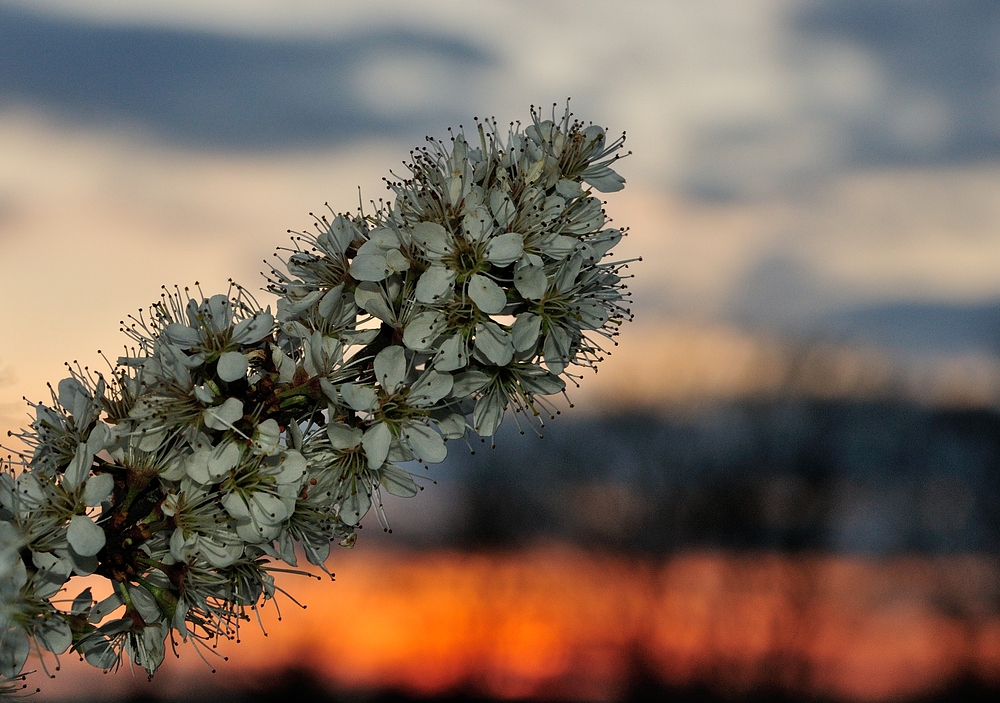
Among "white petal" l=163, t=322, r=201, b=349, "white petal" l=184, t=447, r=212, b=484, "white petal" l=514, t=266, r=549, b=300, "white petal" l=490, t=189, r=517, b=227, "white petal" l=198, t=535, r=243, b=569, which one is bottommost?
"white petal" l=198, t=535, r=243, b=569

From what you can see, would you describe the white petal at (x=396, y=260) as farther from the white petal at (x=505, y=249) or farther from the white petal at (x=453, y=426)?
the white petal at (x=453, y=426)

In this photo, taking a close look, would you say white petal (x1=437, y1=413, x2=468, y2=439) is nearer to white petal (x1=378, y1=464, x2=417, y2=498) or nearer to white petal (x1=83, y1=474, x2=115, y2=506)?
white petal (x1=378, y1=464, x2=417, y2=498)

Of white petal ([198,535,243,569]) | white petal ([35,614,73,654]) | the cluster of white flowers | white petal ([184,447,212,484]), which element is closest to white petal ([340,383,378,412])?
the cluster of white flowers

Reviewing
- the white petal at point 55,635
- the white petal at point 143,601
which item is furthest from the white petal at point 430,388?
the white petal at point 55,635

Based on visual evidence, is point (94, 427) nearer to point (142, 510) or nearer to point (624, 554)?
point (142, 510)

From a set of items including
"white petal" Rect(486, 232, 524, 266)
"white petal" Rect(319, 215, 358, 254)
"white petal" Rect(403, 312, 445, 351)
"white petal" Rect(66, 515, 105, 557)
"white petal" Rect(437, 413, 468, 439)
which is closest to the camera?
"white petal" Rect(66, 515, 105, 557)

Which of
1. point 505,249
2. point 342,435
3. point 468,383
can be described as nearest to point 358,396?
point 342,435
